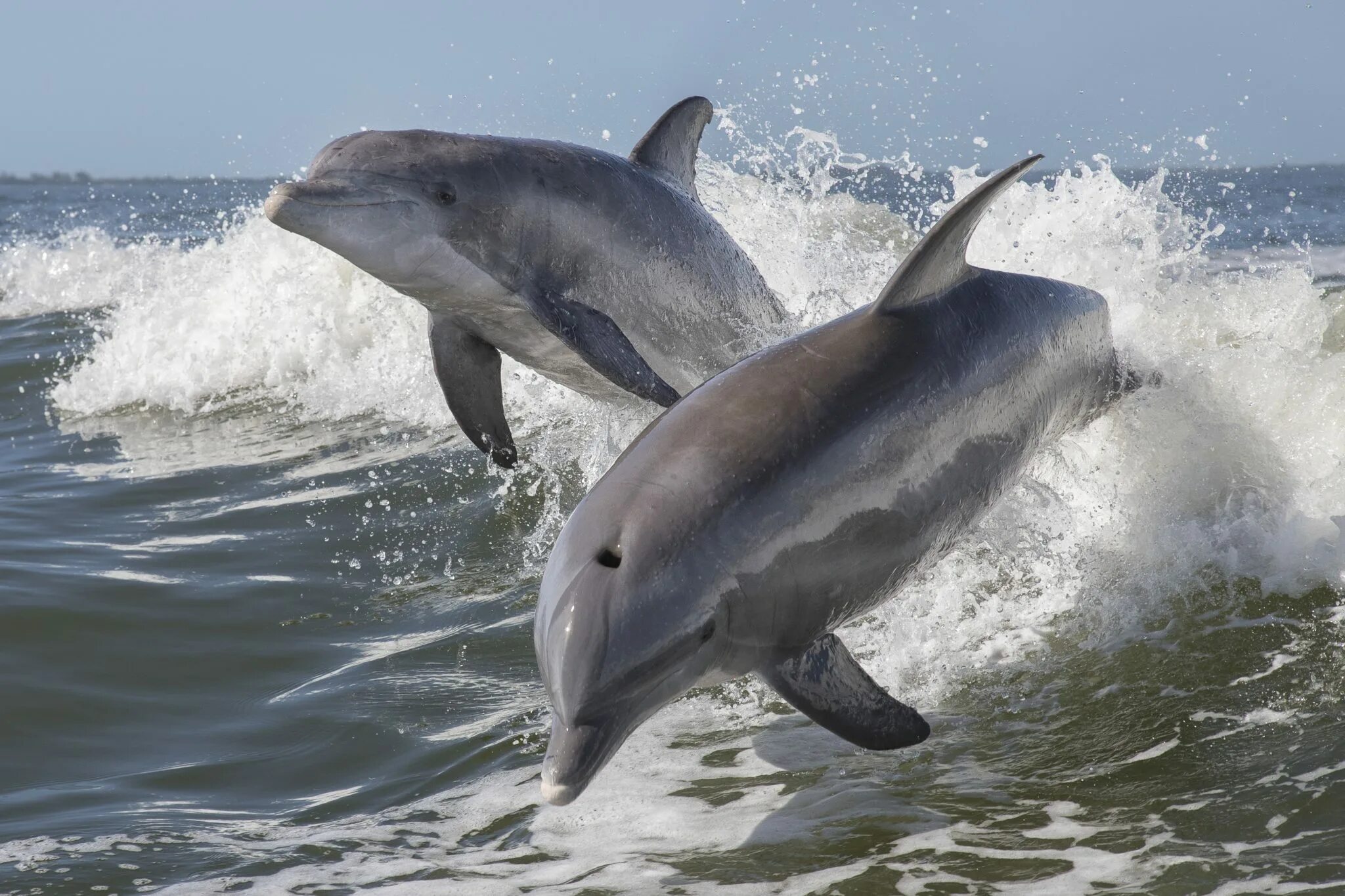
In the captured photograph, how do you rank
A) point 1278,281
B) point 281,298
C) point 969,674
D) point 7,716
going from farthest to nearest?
point 281,298 < point 1278,281 < point 7,716 < point 969,674

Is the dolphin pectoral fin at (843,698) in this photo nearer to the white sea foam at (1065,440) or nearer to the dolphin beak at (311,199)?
the white sea foam at (1065,440)

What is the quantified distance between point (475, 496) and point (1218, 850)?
641 cm

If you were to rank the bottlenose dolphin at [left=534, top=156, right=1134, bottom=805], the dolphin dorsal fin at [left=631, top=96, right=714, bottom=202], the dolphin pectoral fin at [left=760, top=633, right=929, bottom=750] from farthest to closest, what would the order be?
the dolphin dorsal fin at [left=631, top=96, right=714, bottom=202], the dolphin pectoral fin at [left=760, top=633, right=929, bottom=750], the bottlenose dolphin at [left=534, top=156, right=1134, bottom=805]

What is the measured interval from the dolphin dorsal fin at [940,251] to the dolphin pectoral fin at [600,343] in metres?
1.49

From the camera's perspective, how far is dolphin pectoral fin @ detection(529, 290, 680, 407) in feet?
18.7

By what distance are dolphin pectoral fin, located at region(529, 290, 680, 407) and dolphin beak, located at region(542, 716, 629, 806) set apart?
241cm

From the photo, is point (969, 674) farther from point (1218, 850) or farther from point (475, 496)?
point (475, 496)

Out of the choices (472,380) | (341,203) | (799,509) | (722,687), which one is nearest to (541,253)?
(472,380)

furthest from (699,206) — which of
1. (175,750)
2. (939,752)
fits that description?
(175,750)

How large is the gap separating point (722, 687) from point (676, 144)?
9.28 feet

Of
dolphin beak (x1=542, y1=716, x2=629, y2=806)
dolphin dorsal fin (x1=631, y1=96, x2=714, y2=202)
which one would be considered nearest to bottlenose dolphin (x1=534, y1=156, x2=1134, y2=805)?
dolphin beak (x1=542, y1=716, x2=629, y2=806)

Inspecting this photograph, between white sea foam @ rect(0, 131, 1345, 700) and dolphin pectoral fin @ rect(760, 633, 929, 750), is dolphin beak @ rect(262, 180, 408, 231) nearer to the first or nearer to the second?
white sea foam @ rect(0, 131, 1345, 700)

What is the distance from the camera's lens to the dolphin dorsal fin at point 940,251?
4195 mm

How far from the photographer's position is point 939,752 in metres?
4.78
